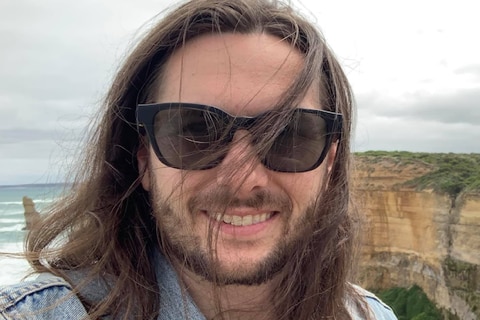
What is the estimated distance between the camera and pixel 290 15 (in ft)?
6.35

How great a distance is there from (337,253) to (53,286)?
100cm

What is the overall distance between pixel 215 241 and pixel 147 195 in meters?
0.42

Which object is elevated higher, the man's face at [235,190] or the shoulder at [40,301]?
the man's face at [235,190]

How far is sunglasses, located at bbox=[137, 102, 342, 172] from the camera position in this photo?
4.95 ft

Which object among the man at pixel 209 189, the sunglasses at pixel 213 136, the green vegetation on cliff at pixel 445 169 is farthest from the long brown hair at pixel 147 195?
the green vegetation on cliff at pixel 445 169

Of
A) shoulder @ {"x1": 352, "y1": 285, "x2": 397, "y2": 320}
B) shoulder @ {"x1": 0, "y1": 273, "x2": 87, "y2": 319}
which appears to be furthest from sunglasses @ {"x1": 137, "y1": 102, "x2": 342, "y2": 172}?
shoulder @ {"x1": 352, "y1": 285, "x2": 397, "y2": 320}

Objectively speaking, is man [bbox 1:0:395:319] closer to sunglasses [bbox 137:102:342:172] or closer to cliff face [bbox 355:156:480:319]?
sunglasses [bbox 137:102:342:172]

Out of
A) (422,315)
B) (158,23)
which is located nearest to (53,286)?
(158,23)

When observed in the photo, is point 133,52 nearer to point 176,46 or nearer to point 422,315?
point 176,46

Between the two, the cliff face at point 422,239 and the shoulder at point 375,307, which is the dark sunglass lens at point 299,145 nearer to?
the shoulder at point 375,307

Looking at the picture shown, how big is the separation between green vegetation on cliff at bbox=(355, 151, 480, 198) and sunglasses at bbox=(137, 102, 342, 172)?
12.7 meters

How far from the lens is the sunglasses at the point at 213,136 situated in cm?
151

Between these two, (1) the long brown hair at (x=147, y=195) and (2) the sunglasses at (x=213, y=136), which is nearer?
(2) the sunglasses at (x=213, y=136)

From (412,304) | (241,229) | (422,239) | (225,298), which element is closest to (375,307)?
(225,298)
